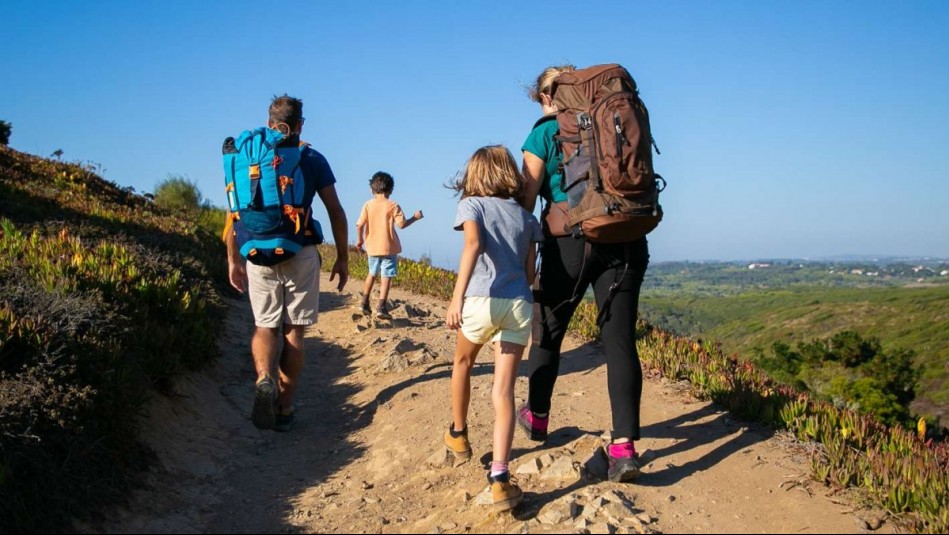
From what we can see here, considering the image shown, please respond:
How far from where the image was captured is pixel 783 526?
149 inches

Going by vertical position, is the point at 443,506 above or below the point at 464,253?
below

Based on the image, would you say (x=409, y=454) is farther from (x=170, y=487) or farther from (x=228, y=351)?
(x=228, y=351)

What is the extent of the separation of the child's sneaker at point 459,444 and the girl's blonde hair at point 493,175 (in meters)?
1.44

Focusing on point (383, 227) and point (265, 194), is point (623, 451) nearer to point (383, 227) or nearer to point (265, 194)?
point (265, 194)

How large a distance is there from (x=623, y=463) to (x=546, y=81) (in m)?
2.18

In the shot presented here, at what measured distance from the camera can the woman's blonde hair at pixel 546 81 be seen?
446 cm

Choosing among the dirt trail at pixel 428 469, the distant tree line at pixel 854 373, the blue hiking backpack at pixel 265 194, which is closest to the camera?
the dirt trail at pixel 428 469

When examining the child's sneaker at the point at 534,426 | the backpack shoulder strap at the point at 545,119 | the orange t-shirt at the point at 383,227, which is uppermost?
the backpack shoulder strap at the point at 545,119

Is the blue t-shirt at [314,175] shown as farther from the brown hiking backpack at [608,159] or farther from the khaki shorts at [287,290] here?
the brown hiking backpack at [608,159]

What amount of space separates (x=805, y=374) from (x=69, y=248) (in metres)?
20.1

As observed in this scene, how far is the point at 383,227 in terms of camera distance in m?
9.16

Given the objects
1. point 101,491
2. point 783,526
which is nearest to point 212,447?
point 101,491

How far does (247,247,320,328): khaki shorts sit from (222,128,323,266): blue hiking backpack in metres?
0.19

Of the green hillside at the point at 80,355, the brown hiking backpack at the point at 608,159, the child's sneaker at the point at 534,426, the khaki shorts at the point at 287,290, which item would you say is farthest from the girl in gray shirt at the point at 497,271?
the green hillside at the point at 80,355
